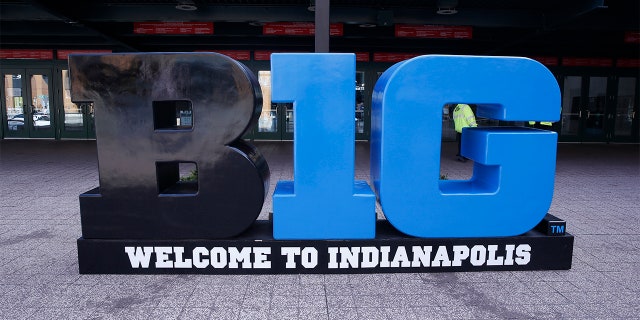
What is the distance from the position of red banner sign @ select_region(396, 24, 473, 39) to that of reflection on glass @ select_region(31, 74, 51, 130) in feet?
39.1

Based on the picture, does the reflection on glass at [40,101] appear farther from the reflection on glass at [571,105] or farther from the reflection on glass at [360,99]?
the reflection on glass at [571,105]

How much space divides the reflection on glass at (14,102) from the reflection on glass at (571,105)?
61.0 ft

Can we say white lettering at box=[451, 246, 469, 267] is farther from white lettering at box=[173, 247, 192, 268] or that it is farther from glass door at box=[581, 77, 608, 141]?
glass door at box=[581, 77, 608, 141]

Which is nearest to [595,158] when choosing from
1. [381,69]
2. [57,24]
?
[381,69]

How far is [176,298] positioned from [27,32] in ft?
35.9

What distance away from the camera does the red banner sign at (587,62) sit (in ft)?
48.3

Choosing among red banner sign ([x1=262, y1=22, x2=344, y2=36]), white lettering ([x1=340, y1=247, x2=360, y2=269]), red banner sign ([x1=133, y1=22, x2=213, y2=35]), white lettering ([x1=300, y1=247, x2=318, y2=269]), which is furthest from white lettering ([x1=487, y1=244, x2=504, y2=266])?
red banner sign ([x1=133, y1=22, x2=213, y2=35])

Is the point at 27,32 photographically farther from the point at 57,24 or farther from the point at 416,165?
the point at 416,165

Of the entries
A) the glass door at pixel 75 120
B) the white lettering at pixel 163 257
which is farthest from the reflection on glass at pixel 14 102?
the white lettering at pixel 163 257

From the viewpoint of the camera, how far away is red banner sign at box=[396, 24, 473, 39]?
34.0 ft

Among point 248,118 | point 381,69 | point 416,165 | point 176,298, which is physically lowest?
point 176,298

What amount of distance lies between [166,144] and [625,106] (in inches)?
665

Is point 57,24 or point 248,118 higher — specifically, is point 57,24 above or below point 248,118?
above

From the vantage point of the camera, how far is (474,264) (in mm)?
3559
